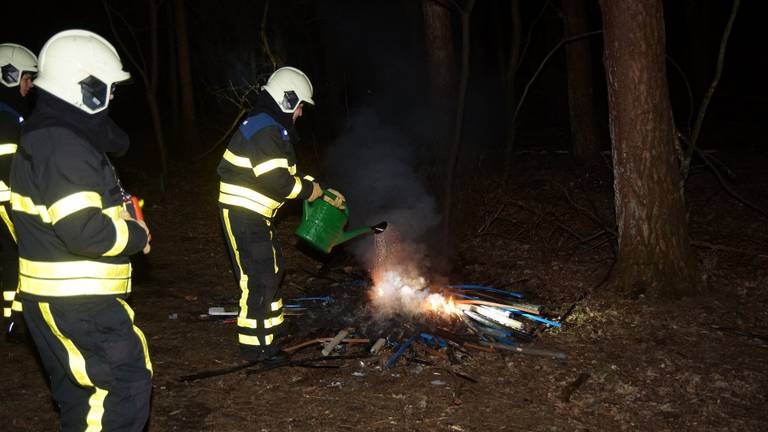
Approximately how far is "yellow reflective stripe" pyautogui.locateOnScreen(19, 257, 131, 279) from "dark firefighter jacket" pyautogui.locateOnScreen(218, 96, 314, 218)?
192 centimetres

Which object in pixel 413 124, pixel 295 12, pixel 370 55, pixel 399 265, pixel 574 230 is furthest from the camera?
pixel 295 12

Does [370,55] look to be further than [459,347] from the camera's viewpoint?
Yes

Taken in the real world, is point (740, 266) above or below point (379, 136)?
below

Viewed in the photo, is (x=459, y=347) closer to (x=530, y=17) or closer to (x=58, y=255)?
(x=58, y=255)

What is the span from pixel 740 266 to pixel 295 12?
46.3 feet

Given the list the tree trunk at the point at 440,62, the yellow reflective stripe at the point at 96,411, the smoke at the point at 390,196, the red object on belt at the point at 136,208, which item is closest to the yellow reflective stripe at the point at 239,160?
the red object on belt at the point at 136,208

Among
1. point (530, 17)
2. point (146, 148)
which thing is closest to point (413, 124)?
point (146, 148)

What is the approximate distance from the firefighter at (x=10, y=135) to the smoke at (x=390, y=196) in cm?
376

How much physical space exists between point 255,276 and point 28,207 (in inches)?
93.6

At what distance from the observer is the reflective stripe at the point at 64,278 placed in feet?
9.86

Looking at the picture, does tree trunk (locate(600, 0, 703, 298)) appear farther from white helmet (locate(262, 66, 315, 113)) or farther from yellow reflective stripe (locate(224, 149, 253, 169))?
yellow reflective stripe (locate(224, 149, 253, 169))

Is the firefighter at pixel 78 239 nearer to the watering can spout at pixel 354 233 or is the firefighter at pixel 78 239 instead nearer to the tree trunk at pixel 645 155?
the watering can spout at pixel 354 233

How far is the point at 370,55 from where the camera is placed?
15477 millimetres

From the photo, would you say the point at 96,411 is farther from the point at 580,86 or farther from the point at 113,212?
the point at 580,86
